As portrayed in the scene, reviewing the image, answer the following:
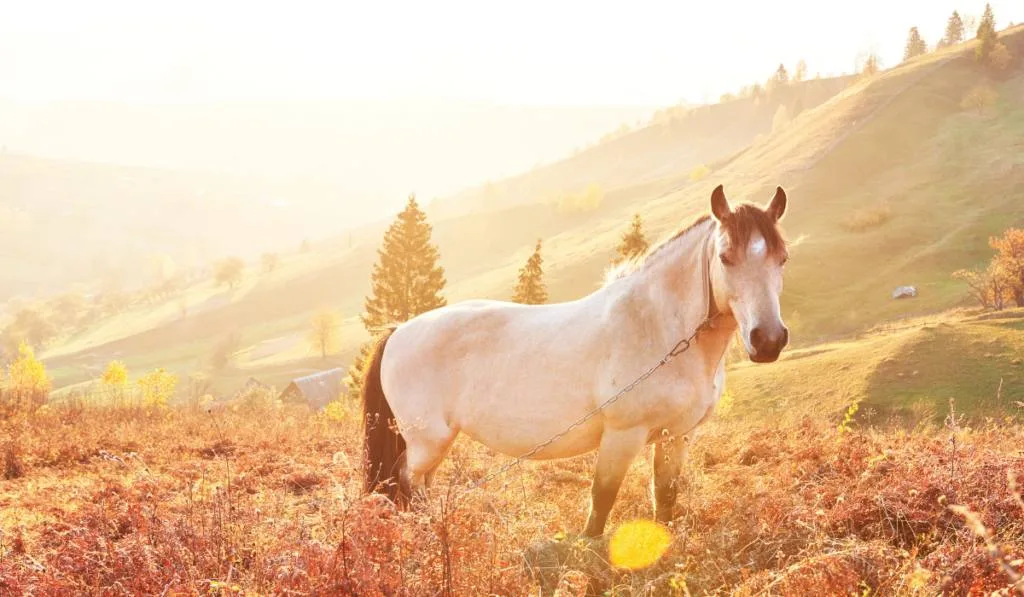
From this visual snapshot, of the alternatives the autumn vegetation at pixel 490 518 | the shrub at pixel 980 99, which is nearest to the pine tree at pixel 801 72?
the shrub at pixel 980 99

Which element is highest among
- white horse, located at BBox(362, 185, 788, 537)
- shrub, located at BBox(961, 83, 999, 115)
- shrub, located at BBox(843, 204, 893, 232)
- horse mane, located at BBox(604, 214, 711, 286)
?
shrub, located at BBox(961, 83, 999, 115)

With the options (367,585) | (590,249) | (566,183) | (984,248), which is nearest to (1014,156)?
(984,248)

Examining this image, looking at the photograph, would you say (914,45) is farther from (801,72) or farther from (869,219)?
(869,219)

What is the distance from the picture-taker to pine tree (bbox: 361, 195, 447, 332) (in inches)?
1406

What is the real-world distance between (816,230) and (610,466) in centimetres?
7555

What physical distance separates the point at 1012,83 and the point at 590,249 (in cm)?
7908

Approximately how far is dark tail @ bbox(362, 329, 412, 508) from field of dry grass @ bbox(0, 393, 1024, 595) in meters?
0.52

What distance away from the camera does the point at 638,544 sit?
14.7 feet

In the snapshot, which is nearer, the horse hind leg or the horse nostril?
the horse nostril

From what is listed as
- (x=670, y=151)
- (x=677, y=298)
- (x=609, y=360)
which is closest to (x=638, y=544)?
(x=609, y=360)

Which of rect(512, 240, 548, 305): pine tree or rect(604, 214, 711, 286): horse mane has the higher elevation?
rect(604, 214, 711, 286): horse mane

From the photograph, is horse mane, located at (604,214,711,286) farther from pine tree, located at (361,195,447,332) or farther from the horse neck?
pine tree, located at (361,195,447,332)

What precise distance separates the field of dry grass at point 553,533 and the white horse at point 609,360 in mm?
602

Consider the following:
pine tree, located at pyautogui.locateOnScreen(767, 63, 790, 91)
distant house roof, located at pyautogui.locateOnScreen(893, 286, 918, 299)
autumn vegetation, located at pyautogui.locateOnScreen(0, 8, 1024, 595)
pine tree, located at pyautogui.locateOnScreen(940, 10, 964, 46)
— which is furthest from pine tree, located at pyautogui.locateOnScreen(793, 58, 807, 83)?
autumn vegetation, located at pyautogui.locateOnScreen(0, 8, 1024, 595)
